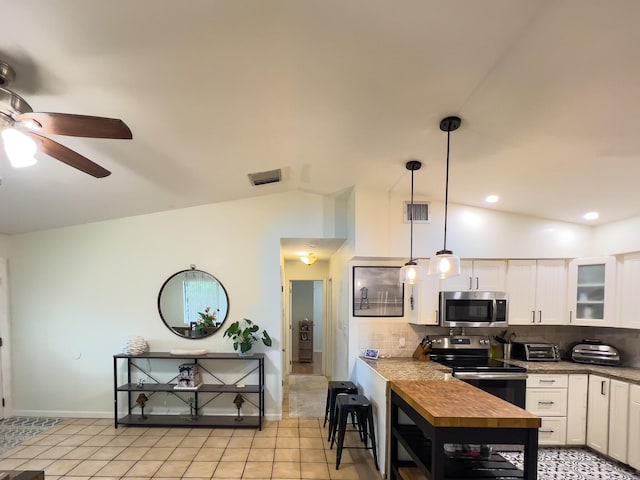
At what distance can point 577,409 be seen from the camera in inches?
136

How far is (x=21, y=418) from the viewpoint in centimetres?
424

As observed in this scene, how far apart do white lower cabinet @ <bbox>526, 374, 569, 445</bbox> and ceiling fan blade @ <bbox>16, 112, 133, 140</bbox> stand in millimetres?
4053

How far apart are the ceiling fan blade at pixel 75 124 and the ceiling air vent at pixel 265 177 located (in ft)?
6.52

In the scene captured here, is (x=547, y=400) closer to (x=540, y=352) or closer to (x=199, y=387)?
(x=540, y=352)

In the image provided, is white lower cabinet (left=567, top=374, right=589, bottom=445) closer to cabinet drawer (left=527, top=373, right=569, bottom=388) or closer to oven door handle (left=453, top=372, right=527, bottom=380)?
cabinet drawer (left=527, top=373, right=569, bottom=388)

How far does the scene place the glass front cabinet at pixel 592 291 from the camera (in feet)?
11.6

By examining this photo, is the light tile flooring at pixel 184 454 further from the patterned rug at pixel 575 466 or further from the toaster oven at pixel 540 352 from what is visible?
the toaster oven at pixel 540 352

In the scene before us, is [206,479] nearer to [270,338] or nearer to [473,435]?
[270,338]

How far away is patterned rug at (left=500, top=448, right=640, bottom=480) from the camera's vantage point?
303cm

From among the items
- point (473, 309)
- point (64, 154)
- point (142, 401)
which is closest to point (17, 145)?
point (64, 154)

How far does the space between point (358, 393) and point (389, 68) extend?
320cm

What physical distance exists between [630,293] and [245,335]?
160 inches

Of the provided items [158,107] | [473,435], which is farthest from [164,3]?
[473,435]

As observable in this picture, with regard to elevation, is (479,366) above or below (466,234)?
below
